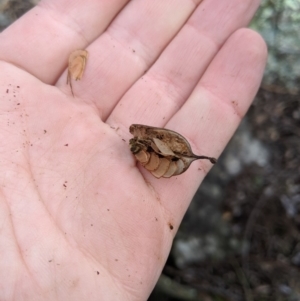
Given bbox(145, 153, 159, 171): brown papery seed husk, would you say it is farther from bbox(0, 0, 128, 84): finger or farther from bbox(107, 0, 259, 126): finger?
bbox(0, 0, 128, 84): finger

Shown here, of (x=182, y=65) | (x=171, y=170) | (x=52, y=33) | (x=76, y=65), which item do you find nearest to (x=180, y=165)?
(x=171, y=170)

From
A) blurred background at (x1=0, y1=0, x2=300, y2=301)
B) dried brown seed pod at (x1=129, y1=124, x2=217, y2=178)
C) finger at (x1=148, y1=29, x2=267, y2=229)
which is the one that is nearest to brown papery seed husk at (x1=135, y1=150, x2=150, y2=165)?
dried brown seed pod at (x1=129, y1=124, x2=217, y2=178)

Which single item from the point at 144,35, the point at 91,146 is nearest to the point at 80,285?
the point at 91,146

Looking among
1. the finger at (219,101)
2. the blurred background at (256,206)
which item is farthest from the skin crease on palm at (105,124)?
the blurred background at (256,206)

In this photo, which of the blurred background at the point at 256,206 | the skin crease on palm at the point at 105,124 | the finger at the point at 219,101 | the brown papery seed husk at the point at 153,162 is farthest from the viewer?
the blurred background at the point at 256,206

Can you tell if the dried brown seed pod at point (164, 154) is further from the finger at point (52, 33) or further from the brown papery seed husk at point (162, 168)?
the finger at point (52, 33)

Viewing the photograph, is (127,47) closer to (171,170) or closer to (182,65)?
(182,65)
